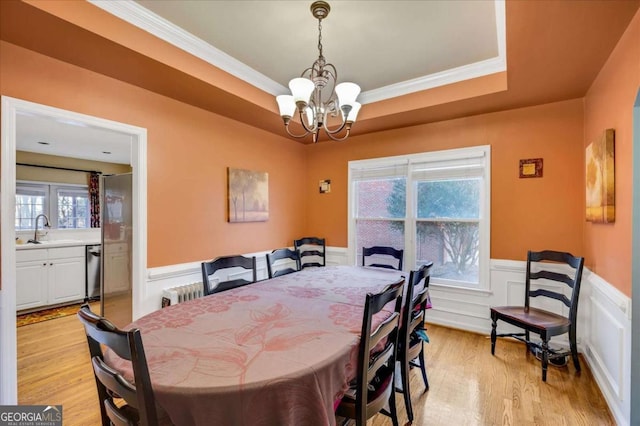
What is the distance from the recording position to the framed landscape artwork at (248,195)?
3439 mm

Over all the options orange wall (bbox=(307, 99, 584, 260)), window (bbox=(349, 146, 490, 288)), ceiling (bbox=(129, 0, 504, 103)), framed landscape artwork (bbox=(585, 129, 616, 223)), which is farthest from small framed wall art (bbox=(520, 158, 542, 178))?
ceiling (bbox=(129, 0, 504, 103))

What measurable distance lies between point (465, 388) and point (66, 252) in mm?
5437

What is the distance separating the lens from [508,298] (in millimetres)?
3164

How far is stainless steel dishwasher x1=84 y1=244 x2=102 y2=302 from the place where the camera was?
473 cm

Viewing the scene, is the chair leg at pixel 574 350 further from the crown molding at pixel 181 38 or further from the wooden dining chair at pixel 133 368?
the crown molding at pixel 181 38

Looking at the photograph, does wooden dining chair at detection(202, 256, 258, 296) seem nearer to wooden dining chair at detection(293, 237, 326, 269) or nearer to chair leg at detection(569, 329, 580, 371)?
wooden dining chair at detection(293, 237, 326, 269)

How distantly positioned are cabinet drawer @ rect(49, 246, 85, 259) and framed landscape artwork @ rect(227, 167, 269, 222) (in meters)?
3.01

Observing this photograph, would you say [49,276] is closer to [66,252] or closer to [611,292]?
[66,252]

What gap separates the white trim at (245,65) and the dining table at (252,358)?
6.45ft

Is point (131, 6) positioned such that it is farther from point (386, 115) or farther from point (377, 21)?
point (386, 115)

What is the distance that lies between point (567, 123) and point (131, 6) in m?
3.81

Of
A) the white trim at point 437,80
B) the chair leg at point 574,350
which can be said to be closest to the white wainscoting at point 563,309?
the chair leg at point 574,350

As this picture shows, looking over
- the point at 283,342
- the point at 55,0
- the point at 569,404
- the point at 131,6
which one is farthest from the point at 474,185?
the point at 55,0

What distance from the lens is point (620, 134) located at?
1936 mm
